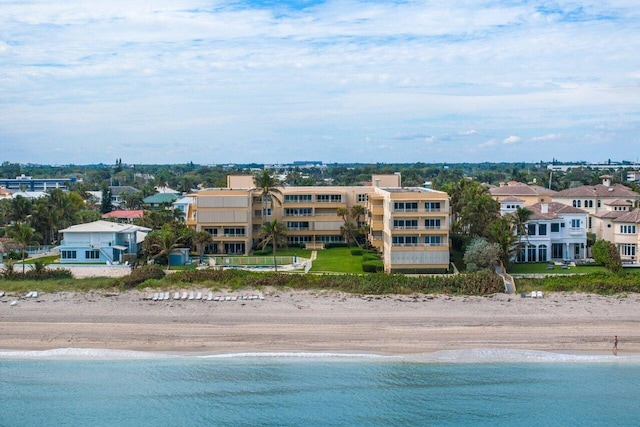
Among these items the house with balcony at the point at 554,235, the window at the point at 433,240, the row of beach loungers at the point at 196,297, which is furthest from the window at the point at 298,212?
the row of beach loungers at the point at 196,297

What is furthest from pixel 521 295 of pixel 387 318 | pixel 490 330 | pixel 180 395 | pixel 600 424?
pixel 180 395

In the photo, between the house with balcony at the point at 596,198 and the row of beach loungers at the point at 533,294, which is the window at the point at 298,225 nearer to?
the house with balcony at the point at 596,198

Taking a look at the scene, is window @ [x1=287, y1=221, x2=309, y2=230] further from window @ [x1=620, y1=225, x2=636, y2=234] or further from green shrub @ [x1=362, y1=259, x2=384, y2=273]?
window @ [x1=620, y1=225, x2=636, y2=234]

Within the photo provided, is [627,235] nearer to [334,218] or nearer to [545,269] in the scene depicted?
[545,269]

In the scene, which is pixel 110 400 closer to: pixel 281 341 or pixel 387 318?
pixel 281 341

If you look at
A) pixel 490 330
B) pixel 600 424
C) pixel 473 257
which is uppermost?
pixel 473 257

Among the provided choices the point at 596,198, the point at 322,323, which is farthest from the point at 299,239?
the point at 322,323
